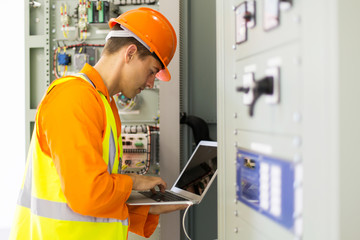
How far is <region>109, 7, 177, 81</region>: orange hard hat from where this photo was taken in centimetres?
140

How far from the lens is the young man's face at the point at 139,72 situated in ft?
4.57

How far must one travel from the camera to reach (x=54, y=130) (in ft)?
3.55

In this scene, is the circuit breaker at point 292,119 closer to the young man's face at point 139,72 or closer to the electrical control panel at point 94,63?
the young man's face at point 139,72

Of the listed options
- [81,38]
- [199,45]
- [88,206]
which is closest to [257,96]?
[88,206]

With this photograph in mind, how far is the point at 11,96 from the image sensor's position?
2705 millimetres

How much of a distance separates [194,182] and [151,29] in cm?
78

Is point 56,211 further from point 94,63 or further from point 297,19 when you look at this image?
point 94,63

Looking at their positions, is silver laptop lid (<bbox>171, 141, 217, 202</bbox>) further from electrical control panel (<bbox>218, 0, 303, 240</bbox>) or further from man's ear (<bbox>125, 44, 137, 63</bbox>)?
man's ear (<bbox>125, 44, 137, 63</bbox>)

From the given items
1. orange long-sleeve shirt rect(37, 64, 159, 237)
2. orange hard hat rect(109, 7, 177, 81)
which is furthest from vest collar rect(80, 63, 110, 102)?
orange hard hat rect(109, 7, 177, 81)

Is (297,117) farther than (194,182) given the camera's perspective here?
No

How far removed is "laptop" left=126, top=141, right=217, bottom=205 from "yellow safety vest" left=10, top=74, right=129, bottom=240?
0.71 feet

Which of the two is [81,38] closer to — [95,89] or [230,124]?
[95,89]

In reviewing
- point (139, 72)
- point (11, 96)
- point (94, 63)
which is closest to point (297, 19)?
point (139, 72)

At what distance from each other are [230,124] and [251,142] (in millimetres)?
161
